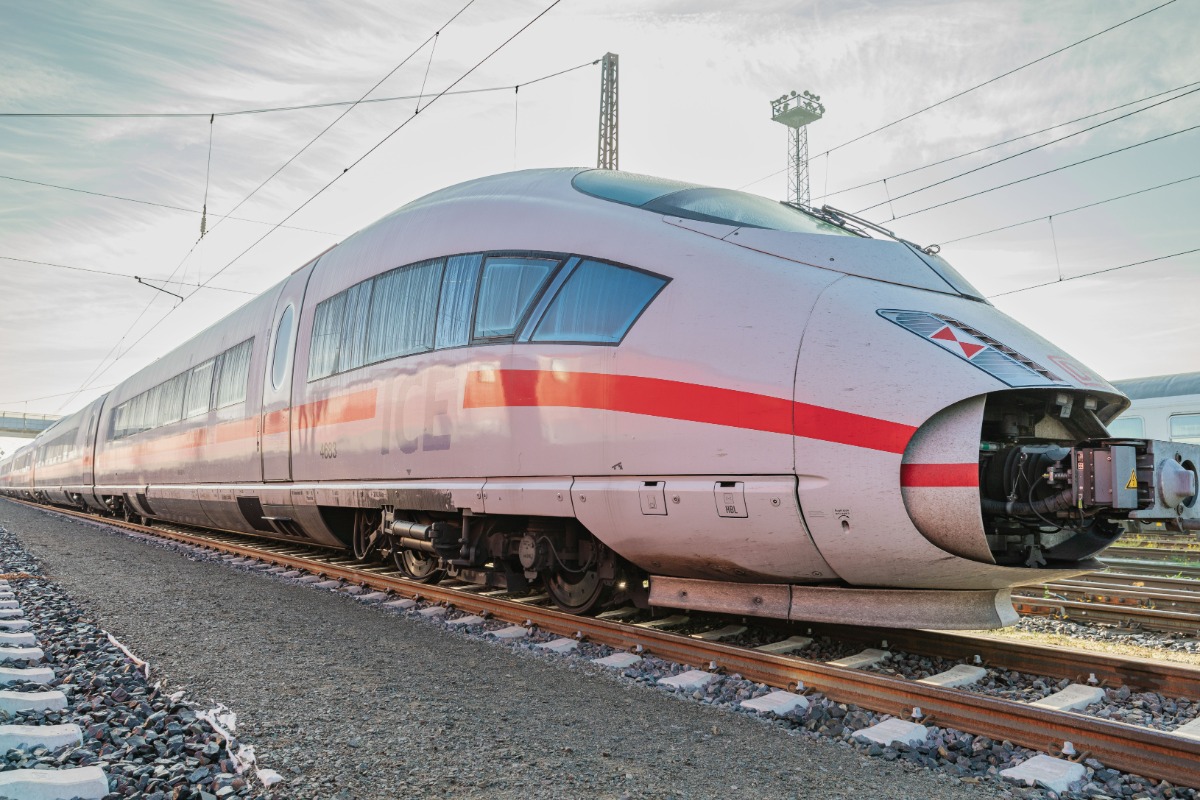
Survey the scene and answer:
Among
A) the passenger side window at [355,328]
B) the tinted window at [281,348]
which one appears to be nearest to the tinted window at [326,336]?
the passenger side window at [355,328]

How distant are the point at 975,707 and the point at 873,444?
1169 mm

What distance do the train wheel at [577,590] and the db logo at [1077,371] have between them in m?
2.90

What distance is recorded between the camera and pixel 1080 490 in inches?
148

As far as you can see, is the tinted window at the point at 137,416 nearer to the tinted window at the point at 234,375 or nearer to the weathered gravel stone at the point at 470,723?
the tinted window at the point at 234,375

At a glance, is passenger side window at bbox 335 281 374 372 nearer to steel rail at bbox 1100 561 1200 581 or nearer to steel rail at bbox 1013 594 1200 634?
steel rail at bbox 1013 594 1200 634

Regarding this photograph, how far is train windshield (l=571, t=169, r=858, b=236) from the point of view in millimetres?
5133

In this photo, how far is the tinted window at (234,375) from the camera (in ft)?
33.0

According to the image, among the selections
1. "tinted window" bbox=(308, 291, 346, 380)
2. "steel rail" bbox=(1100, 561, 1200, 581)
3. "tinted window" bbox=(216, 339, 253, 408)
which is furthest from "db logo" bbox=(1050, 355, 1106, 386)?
"tinted window" bbox=(216, 339, 253, 408)

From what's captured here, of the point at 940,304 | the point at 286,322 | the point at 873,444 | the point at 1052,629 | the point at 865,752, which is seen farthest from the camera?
the point at 286,322

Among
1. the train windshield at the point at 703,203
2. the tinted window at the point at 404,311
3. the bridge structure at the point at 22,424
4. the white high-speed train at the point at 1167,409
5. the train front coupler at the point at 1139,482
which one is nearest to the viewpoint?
the train front coupler at the point at 1139,482

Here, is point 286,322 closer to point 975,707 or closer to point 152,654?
point 152,654

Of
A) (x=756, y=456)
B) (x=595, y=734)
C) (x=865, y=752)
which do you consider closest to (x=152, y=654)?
(x=595, y=734)

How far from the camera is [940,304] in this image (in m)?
4.57

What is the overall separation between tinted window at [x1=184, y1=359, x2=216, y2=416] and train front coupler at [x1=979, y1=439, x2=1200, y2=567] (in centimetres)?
1012
